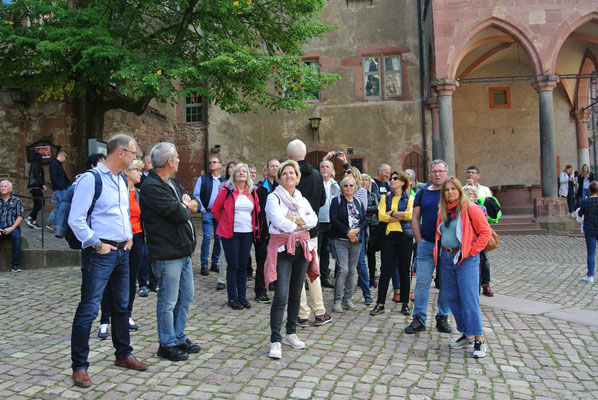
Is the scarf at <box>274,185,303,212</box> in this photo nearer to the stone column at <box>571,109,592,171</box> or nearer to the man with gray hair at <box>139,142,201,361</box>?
the man with gray hair at <box>139,142,201,361</box>

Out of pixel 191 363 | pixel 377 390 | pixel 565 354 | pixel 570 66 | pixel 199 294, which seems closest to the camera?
pixel 377 390

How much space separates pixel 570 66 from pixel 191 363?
20628 mm

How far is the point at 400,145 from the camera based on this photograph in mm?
18422

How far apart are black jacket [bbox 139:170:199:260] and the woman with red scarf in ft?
8.33

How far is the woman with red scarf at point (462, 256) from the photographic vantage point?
4898 mm

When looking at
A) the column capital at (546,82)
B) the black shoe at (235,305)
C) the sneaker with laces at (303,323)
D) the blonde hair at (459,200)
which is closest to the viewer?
the blonde hair at (459,200)

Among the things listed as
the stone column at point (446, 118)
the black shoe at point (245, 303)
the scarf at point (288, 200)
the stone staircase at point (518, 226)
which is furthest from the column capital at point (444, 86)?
the scarf at point (288, 200)

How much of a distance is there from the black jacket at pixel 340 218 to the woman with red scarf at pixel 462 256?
4.49 feet

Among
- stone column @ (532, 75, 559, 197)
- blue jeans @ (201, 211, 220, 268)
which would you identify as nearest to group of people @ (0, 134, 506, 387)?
blue jeans @ (201, 211, 220, 268)

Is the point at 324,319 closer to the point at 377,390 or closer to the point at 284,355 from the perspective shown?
the point at 284,355

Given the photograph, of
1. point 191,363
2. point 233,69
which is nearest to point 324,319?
point 191,363

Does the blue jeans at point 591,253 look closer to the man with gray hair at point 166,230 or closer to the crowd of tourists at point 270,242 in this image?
the crowd of tourists at point 270,242

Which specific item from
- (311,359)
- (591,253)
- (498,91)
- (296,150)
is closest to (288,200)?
(296,150)

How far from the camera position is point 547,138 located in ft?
51.0
